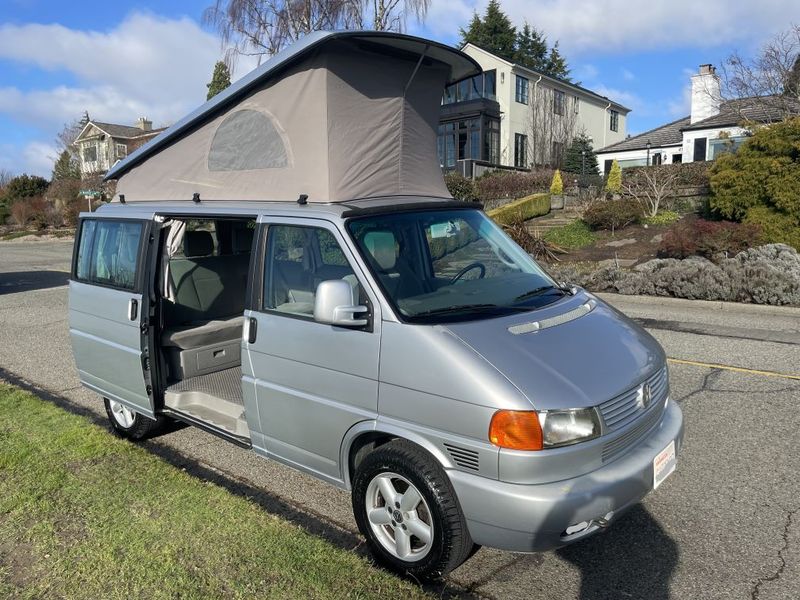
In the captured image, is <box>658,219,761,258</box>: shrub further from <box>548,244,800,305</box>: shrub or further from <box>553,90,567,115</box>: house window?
<box>553,90,567,115</box>: house window

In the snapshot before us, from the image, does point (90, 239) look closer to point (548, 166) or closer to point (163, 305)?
point (163, 305)

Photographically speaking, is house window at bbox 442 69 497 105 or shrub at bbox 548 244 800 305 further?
house window at bbox 442 69 497 105

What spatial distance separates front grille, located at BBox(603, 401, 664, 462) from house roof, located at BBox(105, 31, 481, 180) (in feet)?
9.31

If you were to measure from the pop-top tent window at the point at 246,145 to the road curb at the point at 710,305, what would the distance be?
9200mm

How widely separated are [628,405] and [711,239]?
39.0ft

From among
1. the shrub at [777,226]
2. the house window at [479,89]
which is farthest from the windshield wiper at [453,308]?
the house window at [479,89]

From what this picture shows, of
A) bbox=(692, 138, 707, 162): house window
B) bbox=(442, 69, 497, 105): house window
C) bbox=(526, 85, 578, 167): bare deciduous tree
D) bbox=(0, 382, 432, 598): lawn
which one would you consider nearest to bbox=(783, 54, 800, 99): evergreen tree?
bbox=(692, 138, 707, 162): house window

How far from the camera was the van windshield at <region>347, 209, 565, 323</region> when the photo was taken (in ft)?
11.7

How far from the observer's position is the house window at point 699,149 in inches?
1380

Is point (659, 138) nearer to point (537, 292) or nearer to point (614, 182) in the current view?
point (614, 182)

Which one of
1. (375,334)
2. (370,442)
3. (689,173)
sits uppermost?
(689,173)

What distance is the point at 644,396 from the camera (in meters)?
3.40

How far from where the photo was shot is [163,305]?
211 inches

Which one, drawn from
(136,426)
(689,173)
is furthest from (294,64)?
(689,173)
